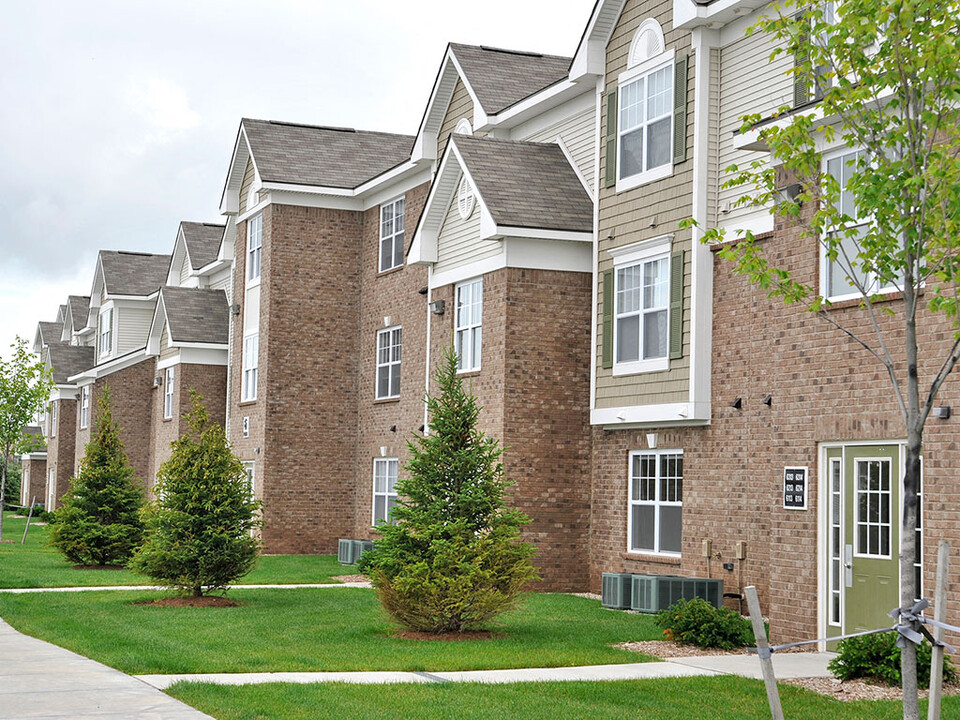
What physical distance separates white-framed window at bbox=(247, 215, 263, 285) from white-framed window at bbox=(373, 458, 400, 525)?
6.48 metres

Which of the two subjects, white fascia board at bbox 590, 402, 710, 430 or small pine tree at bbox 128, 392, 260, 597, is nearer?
small pine tree at bbox 128, 392, 260, 597

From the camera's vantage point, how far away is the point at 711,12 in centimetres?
1953

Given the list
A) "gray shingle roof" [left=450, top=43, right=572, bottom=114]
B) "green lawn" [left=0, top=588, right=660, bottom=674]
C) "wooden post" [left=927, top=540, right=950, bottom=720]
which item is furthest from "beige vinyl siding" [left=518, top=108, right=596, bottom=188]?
"wooden post" [left=927, top=540, right=950, bottom=720]

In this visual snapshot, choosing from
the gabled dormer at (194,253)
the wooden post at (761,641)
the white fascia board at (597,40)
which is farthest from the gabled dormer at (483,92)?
the wooden post at (761,641)

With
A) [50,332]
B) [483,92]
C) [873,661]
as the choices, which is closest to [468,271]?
[483,92]

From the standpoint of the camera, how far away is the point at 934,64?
8.59 meters

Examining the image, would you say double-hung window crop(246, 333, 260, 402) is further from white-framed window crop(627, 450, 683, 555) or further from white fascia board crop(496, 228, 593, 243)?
white-framed window crop(627, 450, 683, 555)

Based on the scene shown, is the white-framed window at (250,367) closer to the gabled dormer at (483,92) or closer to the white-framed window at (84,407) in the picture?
the gabled dormer at (483,92)

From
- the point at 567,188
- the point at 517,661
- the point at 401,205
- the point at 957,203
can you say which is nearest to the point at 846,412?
the point at 517,661

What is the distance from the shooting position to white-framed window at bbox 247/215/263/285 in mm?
34344

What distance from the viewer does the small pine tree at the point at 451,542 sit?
51.4 ft

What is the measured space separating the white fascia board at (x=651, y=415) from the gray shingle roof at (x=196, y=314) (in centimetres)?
1981

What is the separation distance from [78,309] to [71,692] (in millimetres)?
53442

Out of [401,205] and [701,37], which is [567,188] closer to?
[701,37]
